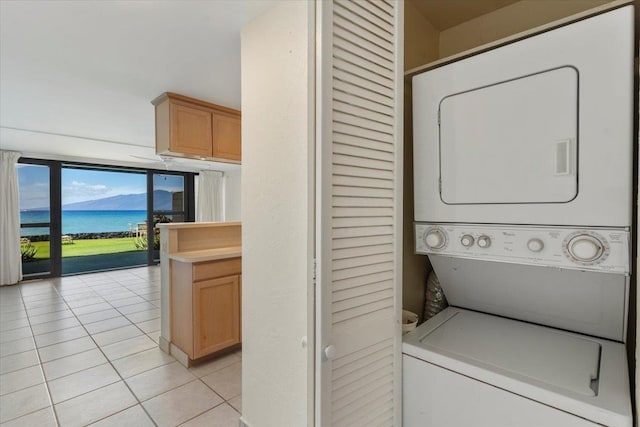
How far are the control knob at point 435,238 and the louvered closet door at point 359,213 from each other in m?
0.20

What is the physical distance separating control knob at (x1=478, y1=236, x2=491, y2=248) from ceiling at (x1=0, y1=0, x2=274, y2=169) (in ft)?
4.86

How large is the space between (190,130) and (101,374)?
2.18 m

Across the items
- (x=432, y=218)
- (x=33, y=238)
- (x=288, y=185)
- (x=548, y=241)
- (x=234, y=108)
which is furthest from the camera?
(x=33, y=238)

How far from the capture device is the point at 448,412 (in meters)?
1.02

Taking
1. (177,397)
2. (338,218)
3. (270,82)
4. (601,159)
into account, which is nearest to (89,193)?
(177,397)

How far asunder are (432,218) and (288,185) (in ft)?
2.13

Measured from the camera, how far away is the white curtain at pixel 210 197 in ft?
22.4

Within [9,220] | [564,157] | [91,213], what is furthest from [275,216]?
[91,213]

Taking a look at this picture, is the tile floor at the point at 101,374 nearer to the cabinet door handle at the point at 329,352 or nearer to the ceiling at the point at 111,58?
the cabinet door handle at the point at 329,352

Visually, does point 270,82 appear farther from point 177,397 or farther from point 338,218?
point 177,397

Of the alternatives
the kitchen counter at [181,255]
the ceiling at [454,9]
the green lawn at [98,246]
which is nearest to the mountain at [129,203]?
the green lawn at [98,246]

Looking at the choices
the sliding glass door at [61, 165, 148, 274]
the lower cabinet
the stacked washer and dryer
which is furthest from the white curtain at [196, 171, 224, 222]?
the stacked washer and dryer

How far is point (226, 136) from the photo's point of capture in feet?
10.6

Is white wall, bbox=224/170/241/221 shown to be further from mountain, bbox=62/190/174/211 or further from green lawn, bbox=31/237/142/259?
green lawn, bbox=31/237/142/259
